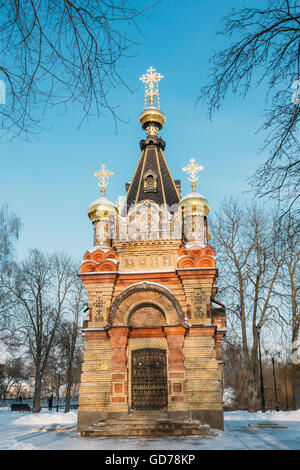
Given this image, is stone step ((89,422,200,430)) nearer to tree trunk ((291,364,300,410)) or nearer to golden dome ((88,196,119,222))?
golden dome ((88,196,119,222))

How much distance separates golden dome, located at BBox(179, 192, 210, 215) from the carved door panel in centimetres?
580

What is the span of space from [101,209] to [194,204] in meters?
3.93

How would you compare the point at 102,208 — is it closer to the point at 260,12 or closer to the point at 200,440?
the point at 200,440

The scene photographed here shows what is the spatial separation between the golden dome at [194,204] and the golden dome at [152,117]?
5.75 meters

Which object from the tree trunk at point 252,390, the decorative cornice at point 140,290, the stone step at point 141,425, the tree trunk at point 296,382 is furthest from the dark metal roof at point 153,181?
the tree trunk at point 296,382

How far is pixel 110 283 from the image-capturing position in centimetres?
1552

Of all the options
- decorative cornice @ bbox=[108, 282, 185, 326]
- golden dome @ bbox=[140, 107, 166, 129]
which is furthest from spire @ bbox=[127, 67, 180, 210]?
decorative cornice @ bbox=[108, 282, 185, 326]

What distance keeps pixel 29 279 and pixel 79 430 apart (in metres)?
13.7

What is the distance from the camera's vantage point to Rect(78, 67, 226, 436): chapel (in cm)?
1377

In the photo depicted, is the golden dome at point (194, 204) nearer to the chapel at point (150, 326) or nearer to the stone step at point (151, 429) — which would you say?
the chapel at point (150, 326)

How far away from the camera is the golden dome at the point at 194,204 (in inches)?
674

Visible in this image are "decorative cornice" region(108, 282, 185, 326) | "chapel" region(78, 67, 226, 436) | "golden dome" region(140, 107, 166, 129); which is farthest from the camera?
"golden dome" region(140, 107, 166, 129)

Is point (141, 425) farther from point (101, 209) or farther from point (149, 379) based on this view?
point (101, 209)
